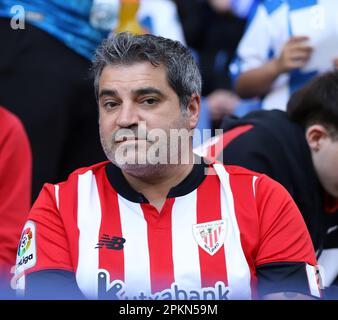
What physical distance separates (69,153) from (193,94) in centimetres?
122

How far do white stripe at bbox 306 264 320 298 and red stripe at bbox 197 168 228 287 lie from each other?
0.23 metres

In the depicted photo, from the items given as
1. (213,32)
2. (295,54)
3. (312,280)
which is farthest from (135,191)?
(213,32)

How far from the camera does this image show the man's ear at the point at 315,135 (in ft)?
9.54

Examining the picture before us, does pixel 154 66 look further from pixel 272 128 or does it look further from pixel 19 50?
pixel 19 50

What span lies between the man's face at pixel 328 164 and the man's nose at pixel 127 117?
91 centimetres

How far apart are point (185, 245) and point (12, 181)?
820 millimetres

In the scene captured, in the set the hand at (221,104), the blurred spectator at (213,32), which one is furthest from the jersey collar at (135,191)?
the blurred spectator at (213,32)

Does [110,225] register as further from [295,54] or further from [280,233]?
[295,54]

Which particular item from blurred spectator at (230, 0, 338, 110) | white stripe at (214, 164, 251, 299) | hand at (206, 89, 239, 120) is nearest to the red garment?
white stripe at (214, 164, 251, 299)

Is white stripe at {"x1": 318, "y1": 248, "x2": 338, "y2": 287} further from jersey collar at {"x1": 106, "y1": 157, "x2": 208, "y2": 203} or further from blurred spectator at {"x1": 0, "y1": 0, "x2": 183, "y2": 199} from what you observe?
blurred spectator at {"x1": 0, "y1": 0, "x2": 183, "y2": 199}

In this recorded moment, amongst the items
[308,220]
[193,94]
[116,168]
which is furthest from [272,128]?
[116,168]

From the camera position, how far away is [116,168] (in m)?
2.41

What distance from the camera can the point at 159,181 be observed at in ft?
7.93

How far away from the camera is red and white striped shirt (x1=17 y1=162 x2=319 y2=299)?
2230 mm
